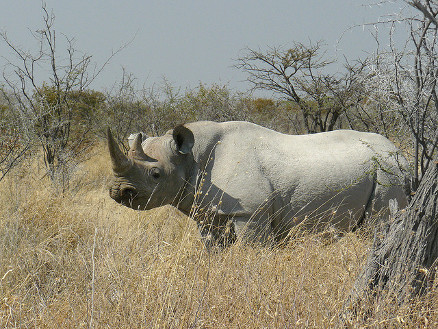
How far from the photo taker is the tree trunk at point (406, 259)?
2.72 meters

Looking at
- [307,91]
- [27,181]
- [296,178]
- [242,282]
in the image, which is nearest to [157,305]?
[242,282]

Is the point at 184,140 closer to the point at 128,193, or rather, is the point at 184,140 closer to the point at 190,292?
the point at 128,193

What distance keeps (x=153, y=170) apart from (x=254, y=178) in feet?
2.79

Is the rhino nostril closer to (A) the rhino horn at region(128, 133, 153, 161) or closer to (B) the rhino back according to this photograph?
(A) the rhino horn at region(128, 133, 153, 161)

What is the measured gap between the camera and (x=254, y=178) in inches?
177

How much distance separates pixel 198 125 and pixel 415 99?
1.89 m

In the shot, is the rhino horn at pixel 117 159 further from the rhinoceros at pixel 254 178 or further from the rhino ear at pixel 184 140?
the rhino ear at pixel 184 140

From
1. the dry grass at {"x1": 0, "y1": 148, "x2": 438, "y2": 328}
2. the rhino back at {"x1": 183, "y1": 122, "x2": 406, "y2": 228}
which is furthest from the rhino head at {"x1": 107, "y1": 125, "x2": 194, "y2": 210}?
the dry grass at {"x1": 0, "y1": 148, "x2": 438, "y2": 328}

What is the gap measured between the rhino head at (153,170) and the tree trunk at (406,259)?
2.08 metres

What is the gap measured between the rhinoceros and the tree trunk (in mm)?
1565

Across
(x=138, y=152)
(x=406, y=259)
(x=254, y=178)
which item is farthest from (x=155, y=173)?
(x=406, y=259)

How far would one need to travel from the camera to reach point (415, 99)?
12.5 ft

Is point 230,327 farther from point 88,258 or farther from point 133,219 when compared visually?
point 133,219

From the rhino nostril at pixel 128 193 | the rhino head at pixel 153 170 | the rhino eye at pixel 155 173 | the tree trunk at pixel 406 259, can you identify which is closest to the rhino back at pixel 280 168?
the rhino head at pixel 153 170
